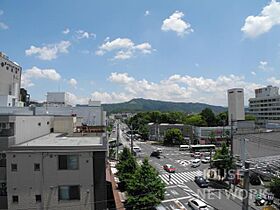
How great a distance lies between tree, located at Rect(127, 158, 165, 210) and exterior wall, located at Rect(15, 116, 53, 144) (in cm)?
736

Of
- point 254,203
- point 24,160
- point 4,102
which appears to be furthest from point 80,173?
point 4,102

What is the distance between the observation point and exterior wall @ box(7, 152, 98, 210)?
1397 cm

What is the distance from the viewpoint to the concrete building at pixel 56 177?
13969 millimetres

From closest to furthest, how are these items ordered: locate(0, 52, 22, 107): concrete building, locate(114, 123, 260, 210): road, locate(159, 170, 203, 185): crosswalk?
locate(114, 123, 260, 210): road, locate(159, 170, 203, 185): crosswalk, locate(0, 52, 22, 107): concrete building

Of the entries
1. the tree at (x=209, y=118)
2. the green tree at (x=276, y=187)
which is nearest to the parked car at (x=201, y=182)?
the green tree at (x=276, y=187)

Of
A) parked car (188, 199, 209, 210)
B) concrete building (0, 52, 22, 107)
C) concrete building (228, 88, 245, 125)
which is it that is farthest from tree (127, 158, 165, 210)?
concrete building (228, 88, 245, 125)

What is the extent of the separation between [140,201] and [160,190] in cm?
161

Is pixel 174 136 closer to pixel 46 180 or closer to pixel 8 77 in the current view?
pixel 8 77

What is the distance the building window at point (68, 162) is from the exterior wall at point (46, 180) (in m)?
0.15

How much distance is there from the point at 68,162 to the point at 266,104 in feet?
360

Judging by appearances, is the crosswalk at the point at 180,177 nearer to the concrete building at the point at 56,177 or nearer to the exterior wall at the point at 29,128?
the exterior wall at the point at 29,128

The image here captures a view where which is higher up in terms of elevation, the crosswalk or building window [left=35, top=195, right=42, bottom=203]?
building window [left=35, top=195, right=42, bottom=203]

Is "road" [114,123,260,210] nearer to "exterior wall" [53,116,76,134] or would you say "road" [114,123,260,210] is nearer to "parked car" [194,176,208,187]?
"parked car" [194,176,208,187]

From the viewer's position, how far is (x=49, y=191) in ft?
46.3
